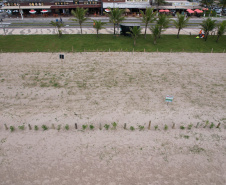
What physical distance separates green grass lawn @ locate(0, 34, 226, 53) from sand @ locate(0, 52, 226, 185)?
5229 millimetres

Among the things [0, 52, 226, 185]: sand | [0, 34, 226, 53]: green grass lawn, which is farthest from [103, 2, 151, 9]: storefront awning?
[0, 52, 226, 185]: sand

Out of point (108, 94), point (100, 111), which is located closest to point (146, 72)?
point (108, 94)

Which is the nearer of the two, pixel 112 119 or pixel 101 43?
pixel 112 119

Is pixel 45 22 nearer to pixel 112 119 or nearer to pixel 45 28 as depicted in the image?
pixel 45 28

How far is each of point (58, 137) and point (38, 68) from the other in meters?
12.6

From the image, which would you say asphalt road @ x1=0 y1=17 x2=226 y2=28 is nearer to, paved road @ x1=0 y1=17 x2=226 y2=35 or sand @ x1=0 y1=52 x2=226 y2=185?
paved road @ x1=0 y1=17 x2=226 y2=35

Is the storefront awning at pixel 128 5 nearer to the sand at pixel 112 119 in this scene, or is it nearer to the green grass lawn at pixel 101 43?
the green grass lawn at pixel 101 43

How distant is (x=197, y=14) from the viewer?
52406 mm

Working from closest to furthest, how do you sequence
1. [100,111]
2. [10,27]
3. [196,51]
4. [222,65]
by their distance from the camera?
[100,111] < [222,65] < [196,51] < [10,27]

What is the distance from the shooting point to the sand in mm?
11062

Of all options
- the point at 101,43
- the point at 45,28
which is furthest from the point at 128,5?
the point at 101,43

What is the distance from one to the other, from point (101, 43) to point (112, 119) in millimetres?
20323

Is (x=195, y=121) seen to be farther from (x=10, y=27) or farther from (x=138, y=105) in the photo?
(x=10, y=27)

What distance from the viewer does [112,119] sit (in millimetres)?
14914
